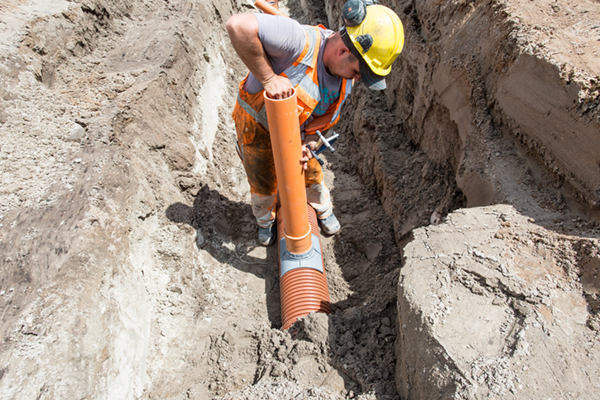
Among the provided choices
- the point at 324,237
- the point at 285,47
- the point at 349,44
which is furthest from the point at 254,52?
the point at 324,237

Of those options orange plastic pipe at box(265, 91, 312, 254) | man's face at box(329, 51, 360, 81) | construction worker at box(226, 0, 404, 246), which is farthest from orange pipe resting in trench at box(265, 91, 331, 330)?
man's face at box(329, 51, 360, 81)

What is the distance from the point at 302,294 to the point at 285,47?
1.83 m

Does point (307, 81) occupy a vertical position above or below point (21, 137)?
above

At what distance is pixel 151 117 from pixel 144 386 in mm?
2277

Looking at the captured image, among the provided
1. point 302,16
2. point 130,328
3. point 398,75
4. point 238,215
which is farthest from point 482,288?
point 302,16

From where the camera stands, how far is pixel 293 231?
280cm

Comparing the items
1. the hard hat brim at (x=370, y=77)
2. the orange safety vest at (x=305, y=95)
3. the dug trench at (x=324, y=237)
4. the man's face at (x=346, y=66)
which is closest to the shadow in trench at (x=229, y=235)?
the dug trench at (x=324, y=237)

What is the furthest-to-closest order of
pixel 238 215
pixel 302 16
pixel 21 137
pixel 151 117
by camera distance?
1. pixel 302 16
2. pixel 238 215
3. pixel 151 117
4. pixel 21 137

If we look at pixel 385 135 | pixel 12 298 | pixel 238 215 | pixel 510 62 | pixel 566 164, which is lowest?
pixel 238 215

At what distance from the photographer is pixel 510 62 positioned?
233cm

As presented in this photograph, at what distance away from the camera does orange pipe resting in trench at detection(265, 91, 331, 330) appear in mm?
2098

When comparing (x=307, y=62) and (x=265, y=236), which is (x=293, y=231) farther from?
(x=307, y=62)

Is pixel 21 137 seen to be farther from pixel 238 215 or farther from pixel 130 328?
pixel 238 215

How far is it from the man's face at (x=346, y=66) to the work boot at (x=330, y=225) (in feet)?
5.54
